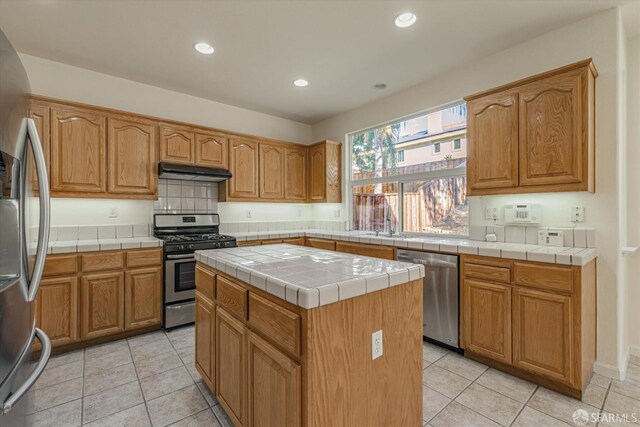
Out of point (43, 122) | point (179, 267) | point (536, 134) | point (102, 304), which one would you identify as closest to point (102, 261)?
point (102, 304)

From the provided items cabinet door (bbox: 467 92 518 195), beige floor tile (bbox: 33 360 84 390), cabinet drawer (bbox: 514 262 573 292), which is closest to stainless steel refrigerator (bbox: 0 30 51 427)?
beige floor tile (bbox: 33 360 84 390)

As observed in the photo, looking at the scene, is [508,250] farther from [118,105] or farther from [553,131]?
[118,105]

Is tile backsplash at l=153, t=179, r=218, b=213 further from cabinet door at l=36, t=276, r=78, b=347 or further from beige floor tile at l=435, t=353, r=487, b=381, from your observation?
beige floor tile at l=435, t=353, r=487, b=381

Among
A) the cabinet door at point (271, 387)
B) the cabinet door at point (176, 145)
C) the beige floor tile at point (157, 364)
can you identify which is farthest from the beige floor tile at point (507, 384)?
the cabinet door at point (176, 145)

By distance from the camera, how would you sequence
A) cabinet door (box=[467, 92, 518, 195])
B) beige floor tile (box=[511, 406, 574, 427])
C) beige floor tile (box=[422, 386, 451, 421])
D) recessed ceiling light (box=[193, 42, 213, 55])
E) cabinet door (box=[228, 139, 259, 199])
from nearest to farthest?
beige floor tile (box=[511, 406, 574, 427]), beige floor tile (box=[422, 386, 451, 421]), cabinet door (box=[467, 92, 518, 195]), recessed ceiling light (box=[193, 42, 213, 55]), cabinet door (box=[228, 139, 259, 199])

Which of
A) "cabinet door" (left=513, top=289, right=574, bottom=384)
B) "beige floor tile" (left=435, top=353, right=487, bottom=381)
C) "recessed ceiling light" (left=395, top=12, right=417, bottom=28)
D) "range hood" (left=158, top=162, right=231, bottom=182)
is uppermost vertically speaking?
"recessed ceiling light" (left=395, top=12, right=417, bottom=28)

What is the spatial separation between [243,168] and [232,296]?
2.78 meters

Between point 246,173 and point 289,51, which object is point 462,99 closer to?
point 289,51

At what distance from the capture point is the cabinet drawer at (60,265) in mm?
2602

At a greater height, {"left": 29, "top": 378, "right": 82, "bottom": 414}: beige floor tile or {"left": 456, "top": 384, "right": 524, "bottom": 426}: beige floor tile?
{"left": 29, "top": 378, "right": 82, "bottom": 414}: beige floor tile

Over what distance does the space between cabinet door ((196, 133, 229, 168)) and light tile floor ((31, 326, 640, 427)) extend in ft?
7.22

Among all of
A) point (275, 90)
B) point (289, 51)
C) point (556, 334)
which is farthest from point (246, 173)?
point (556, 334)

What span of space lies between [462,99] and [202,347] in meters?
3.30

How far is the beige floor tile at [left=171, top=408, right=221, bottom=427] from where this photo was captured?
5.83ft
